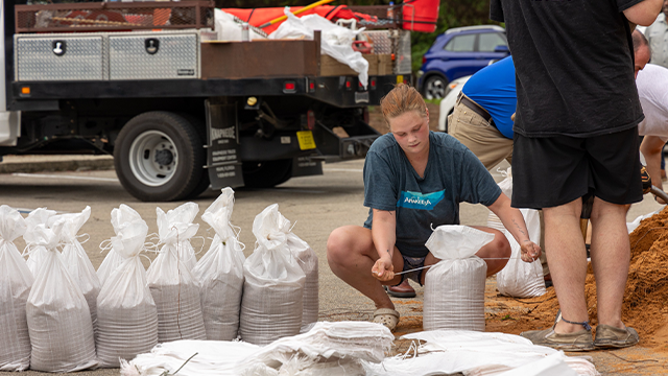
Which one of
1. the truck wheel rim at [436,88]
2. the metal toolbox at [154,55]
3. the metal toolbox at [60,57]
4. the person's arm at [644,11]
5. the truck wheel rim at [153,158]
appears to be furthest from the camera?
the truck wheel rim at [436,88]

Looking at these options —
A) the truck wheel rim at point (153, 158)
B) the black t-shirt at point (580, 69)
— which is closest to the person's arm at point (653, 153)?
the black t-shirt at point (580, 69)

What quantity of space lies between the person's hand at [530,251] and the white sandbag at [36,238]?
1.89m

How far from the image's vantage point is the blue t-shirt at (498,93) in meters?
4.73

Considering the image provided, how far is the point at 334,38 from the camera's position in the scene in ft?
27.1

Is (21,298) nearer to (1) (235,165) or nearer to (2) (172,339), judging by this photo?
(2) (172,339)

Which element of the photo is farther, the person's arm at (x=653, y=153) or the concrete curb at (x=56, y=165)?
the concrete curb at (x=56, y=165)

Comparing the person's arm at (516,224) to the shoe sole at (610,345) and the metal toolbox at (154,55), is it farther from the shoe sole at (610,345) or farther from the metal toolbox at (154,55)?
the metal toolbox at (154,55)

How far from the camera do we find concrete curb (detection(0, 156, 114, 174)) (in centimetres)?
1205

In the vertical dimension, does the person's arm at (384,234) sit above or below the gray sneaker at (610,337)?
above

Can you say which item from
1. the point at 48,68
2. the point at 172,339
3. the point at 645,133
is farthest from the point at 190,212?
the point at 48,68

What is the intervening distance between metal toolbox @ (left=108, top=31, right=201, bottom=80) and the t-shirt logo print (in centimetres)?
468

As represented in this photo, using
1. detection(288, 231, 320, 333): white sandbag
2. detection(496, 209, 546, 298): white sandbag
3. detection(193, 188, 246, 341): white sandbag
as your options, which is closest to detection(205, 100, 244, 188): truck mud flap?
detection(496, 209, 546, 298): white sandbag

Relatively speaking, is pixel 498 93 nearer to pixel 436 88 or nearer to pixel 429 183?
pixel 429 183

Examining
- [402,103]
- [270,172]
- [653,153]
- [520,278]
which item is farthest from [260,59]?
[402,103]
